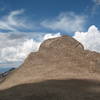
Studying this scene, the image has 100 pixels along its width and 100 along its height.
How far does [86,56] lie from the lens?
272 feet

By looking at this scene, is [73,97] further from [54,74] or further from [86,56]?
[86,56]

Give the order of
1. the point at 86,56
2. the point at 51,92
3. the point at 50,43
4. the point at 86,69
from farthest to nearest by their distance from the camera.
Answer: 1. the point at 50,43
2. the point at 86,56
3. the point at 86,69
4. the point at 51,92

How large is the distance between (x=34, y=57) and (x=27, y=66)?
4.83 metres

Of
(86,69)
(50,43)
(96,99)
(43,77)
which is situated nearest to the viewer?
(96,99)

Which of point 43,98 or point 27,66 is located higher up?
point 27,66

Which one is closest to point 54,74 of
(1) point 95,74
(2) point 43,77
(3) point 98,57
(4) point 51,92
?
(2) point 43,77

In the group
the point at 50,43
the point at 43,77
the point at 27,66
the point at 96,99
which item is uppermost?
A: the point at 50,43

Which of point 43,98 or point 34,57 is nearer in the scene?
point 43,98

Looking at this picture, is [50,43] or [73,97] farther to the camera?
[50,43]

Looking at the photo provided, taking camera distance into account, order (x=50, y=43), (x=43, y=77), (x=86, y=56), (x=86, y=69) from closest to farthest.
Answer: (x=43, y=77)
(x=86, y=69)
(x=86, y=56)
(x=50, y=43)

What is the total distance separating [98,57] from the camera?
84125mm

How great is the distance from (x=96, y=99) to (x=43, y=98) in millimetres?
9119

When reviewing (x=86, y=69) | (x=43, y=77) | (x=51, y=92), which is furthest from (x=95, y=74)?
(x=51, y=92)

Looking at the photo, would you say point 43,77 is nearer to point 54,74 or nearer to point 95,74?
point 54,74
